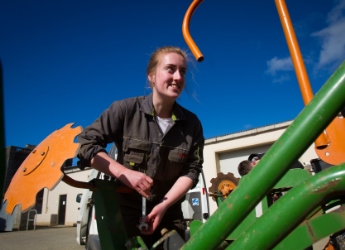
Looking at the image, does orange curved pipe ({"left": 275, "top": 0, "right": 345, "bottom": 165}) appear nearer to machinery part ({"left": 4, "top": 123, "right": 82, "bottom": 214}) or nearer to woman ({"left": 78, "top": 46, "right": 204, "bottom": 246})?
woman ({"left": 78, "top": 46, "right": 204, "bottom": 246})

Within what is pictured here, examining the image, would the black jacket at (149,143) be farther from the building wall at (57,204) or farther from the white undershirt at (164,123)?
the building wall at (57,204)

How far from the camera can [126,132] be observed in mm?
1469

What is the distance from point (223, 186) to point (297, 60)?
230cm

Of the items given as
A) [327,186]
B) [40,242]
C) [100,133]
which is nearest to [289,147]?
[327,186]

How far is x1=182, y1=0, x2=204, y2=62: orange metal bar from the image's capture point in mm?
1207

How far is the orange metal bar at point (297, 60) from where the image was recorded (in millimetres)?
1066

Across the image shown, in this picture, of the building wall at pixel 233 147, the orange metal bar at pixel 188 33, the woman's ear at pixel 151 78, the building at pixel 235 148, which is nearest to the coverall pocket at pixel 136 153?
the woman's ear at pixel 151 78

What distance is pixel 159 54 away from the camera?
5.41ft

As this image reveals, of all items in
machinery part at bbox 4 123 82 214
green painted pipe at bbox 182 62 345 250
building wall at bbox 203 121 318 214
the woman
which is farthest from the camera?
building wall at bbox 203 121 318 214

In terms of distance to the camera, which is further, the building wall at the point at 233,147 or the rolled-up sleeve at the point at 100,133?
the building wall at the point at 233,147

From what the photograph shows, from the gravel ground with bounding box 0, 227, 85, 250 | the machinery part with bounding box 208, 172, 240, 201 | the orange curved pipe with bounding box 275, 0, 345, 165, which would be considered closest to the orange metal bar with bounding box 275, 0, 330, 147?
the orange curved pipe with bounding box 275, 0, 345, 165

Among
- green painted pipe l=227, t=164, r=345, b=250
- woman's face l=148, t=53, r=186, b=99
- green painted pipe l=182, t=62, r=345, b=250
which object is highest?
woman's face l=148, t=53, r=186, b=99

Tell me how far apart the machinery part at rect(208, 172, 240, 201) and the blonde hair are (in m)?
1.83

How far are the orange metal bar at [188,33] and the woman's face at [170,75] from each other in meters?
0.19
